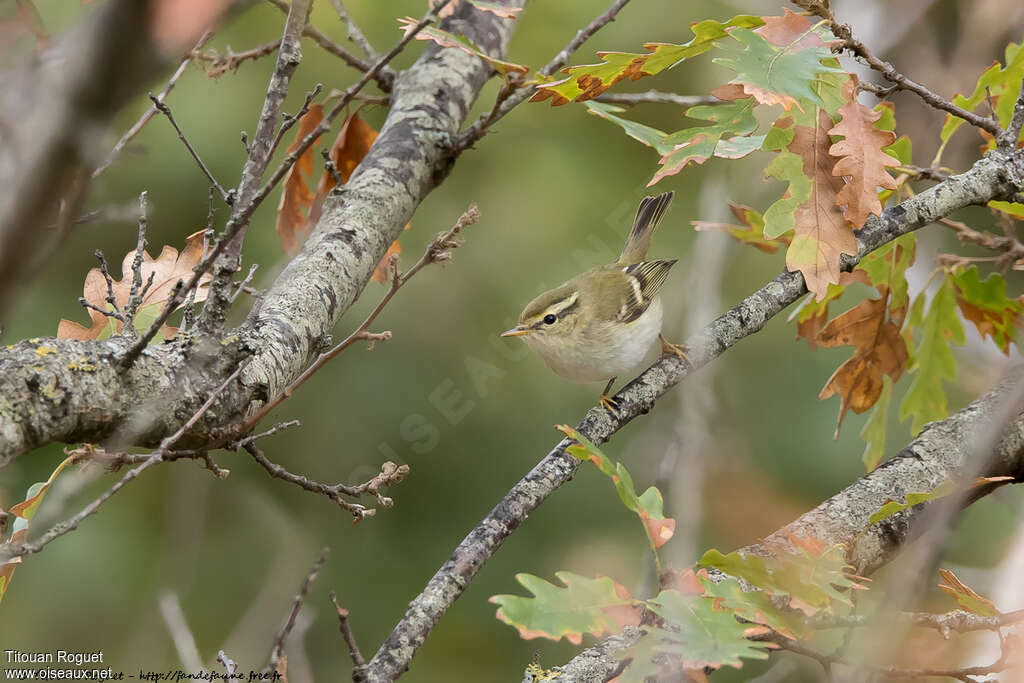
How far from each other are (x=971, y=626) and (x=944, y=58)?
4.84 metres

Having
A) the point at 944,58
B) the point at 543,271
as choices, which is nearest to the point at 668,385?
the point at 543,271

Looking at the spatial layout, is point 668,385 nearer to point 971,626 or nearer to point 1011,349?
point 971,626

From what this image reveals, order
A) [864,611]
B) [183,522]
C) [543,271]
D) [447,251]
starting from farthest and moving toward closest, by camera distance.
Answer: [543,271], [183,522], [447,251], [864,611]

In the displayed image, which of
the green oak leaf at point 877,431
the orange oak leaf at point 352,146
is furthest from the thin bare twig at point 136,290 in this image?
the green oak leaf at point 877,431

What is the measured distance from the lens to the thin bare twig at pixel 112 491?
125 centimetres

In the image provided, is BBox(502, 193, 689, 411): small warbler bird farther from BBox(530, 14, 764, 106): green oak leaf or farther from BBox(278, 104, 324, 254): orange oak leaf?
BBox(530, 14, 764, 106): green oak leaf

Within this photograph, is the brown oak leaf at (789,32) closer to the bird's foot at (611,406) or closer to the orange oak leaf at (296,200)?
the bird's foot at (611,406)

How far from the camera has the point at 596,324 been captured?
10.8 ft

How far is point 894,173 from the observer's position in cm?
233

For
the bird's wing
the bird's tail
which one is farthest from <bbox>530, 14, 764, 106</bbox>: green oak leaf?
the bird's tail

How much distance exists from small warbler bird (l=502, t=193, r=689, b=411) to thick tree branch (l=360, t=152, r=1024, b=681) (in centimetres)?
71

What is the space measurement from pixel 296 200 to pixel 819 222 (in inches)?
64.3

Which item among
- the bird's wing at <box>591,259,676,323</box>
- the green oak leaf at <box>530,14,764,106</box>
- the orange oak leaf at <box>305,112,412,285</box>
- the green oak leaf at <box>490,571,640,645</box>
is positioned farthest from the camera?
the bird's wing at <box>591,259,676,323</box>

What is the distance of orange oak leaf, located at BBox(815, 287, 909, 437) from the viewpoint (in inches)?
97.4
